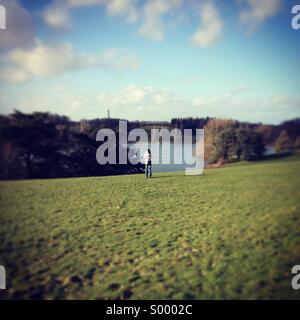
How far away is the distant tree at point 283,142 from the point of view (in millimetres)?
11313

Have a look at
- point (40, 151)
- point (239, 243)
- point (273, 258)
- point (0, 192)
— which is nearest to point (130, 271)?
point (239, 243)

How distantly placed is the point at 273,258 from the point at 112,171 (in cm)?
1518

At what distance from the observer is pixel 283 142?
11516mm

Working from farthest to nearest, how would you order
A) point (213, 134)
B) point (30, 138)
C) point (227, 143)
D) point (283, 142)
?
1. point (213, 134)
2. point (227, 143)
3. point (283, 142)
4. point (30, 138)

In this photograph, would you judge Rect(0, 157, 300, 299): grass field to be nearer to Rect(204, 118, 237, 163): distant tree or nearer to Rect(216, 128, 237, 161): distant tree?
Rect(216, 128, 237, 161): distant tree

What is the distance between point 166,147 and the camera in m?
20.3

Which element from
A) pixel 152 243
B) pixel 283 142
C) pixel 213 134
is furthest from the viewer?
pixel 213 134

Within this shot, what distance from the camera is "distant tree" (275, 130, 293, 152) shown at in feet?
37.1

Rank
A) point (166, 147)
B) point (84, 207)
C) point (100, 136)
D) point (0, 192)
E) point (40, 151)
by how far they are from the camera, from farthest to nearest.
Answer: point (166, 147), point (100, 136), point (40, 151), point (0, 192), point (84, 207)

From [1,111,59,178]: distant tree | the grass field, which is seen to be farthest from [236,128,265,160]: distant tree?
[1,111,59,178]: distant tree

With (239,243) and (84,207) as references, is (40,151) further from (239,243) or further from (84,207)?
(239,243)

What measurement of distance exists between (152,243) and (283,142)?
9.15 meters

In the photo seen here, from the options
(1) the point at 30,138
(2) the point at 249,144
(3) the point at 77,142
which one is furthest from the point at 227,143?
(1) the point at 30,138

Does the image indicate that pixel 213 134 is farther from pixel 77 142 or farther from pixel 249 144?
pixel 77 142
